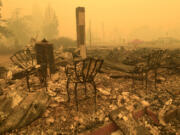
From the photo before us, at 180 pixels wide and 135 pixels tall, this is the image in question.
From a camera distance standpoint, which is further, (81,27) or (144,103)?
(81,27)

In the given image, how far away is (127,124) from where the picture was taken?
171 centimetres

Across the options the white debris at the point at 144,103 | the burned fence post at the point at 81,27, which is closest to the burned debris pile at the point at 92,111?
the white debris at the point at 144,103

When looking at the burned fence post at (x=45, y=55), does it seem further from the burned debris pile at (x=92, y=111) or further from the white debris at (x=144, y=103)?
the white debris at (x=144, y=103)

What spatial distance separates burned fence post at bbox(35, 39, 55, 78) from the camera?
3666 millimetres

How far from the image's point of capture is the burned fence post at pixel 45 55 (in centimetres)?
367

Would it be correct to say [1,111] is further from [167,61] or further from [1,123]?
[167,61]

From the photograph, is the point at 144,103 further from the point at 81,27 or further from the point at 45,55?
the point at 81,27

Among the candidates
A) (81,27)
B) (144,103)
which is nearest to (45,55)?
(81,27)

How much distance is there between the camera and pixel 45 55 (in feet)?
12.3

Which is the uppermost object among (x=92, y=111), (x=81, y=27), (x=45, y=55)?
(x=81, y=27)

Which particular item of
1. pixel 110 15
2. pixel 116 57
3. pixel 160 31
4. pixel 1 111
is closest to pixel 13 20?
pixel 116 57

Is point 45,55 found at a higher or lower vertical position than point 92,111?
higher

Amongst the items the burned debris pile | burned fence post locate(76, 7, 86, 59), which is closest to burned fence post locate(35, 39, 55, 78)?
the burned debris pile

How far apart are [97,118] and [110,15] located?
50206 millimetres
